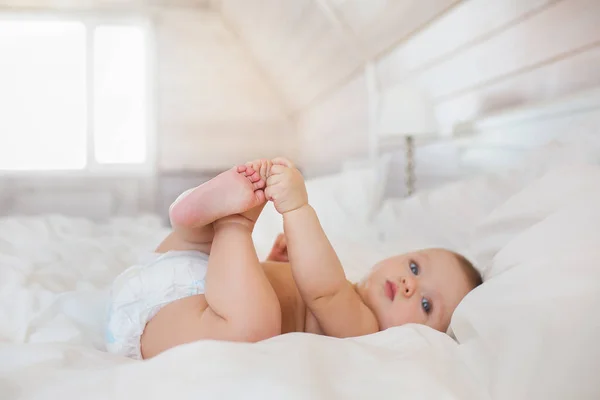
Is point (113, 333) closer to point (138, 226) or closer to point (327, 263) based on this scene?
point (327, 263)

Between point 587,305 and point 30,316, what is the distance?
711 mm

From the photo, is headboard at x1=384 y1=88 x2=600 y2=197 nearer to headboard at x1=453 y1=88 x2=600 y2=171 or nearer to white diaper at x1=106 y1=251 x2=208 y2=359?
headboard at x1=453 y1=88 x2=600 y2=171

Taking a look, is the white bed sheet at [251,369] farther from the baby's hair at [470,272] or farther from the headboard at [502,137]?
the headboard at [502,137]

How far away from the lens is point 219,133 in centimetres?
389

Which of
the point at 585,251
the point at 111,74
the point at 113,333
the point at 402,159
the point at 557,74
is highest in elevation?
the point at 111,74

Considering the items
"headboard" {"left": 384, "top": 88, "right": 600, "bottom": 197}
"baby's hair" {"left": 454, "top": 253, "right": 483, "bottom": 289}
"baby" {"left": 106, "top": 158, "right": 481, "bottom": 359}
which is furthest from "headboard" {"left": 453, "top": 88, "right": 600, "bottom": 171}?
"baby" {"left": 106, "top": 158, "right": 481, "bottom": 359}

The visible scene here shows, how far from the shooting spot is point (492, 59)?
4.73ft

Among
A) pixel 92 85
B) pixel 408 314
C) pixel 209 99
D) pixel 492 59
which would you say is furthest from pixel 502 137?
pixel 92 85

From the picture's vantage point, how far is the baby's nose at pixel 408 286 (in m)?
0.79

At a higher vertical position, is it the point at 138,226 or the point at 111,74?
the point at 111,74

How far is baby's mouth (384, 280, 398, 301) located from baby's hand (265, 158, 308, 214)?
20 centimetres

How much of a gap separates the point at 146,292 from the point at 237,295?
181 millimetres

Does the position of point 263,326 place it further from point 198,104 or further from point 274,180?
point 198,104

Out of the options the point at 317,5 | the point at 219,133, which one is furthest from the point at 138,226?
the point at 219,133
